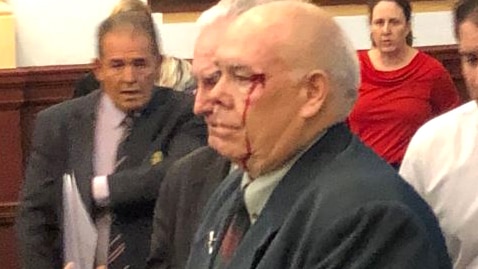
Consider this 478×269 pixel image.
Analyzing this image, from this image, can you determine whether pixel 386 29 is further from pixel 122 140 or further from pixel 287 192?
pixel 287 192

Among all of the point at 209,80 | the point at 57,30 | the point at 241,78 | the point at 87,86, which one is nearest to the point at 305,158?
the point at 241,78

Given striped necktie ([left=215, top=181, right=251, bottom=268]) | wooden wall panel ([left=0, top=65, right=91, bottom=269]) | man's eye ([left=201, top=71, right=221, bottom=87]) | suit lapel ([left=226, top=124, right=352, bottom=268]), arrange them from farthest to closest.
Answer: wooden wall panel ([left=0, top=65, right=91, bottom=269]) → man's eye ([left=201, top=71, right=221, bottom=87]) → striped necktie ([left=215, top=181, right=251, bottom=268]) → suit lapel ([left=226, top=124, right=352, bottom=268])

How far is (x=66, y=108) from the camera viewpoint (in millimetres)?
2914

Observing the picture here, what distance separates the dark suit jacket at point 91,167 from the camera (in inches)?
108

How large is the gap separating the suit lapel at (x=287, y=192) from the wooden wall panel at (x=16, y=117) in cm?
357

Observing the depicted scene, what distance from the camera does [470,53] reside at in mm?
2279

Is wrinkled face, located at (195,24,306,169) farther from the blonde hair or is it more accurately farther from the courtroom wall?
the courtroom wall

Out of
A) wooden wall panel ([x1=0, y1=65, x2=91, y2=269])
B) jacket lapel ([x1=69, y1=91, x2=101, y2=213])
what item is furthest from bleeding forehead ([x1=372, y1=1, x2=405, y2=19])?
jacket lapel ([x1=69, y1=91, x2=101, y2=213])

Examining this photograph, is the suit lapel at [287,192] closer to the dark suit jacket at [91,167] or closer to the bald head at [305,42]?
the bald head at [305,42]

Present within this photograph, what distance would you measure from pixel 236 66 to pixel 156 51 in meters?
1.11

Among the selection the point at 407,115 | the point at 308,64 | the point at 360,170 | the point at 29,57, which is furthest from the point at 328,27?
the point at 29,57

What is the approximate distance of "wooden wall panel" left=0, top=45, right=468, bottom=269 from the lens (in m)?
5.16

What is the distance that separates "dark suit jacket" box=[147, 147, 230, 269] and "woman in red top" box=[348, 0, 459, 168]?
6.93 ft

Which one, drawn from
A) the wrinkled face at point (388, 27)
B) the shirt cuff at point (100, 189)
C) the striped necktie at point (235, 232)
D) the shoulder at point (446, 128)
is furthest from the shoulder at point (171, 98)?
the wrinkled face at point (388, 27)
